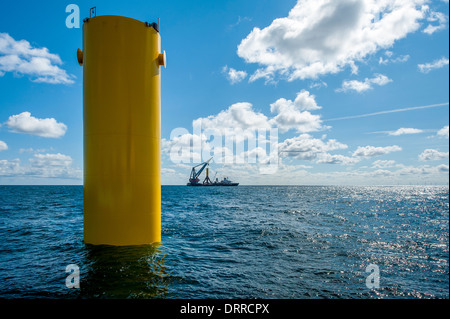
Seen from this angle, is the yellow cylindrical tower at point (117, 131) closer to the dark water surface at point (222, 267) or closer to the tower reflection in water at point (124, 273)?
the tower reflection in water at point (124, 273)

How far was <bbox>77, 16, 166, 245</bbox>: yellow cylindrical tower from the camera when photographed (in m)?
6.51

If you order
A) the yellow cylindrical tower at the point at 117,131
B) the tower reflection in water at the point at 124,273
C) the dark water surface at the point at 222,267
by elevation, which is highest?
the yellow cylindrical tower at the point at 117,131

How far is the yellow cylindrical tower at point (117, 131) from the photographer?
651 cm

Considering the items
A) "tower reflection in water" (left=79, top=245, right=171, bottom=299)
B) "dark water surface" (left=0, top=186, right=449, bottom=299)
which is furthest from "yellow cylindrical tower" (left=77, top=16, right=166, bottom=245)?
"dark water surface" (left=0, top=186, right=449, bottom=299)

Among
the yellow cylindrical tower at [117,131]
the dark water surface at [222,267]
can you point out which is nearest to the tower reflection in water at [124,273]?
the dark water surface at [222,267]

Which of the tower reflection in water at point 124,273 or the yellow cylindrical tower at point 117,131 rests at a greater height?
the yellow cylindrical tower at point 117,131

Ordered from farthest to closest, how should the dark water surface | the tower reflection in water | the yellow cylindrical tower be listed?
the yellow cylindrical tower, the dark water surface, the tower reflection in water

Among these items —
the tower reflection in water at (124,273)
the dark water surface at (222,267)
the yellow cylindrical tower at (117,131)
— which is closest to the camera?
the tower reflection in water at (124,273)

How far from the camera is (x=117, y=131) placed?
6.50 m

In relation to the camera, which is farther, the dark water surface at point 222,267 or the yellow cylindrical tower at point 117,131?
the yellow cylindrical tower at point 117,131

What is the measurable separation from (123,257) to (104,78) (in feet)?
16.2

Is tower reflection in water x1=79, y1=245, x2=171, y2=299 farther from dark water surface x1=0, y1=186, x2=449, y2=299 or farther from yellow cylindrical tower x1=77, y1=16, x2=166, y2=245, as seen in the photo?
yellow cylindrical tower x1=77, y1=16, x2=166, y2=245

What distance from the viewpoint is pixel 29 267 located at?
20.6ft

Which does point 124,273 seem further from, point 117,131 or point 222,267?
point 117,131
